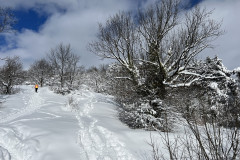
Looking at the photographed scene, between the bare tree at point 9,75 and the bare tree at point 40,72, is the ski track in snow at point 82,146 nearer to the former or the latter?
the bare tree at point 9,75

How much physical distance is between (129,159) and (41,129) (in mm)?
3661

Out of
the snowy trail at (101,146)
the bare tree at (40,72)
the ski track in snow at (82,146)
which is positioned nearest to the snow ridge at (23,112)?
the ski track in snow at (82,146)

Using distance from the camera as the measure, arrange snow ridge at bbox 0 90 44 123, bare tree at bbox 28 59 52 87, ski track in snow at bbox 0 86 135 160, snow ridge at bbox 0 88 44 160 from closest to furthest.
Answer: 1. snow ridge at bbox 0 88 44 160
2. ski track in snow at bbox 0 86 135 160
3. snow ridge at bbox 0 90 44 123
4. bare tree at bbox 28 59 52 87

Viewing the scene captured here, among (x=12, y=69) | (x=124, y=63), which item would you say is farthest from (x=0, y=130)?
(x=12, y=69)

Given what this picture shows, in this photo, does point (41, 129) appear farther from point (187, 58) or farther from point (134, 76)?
point (187, 58)

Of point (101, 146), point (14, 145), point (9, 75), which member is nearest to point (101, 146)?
point (101, 146)

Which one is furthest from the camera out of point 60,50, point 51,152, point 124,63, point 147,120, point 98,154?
point 60,50

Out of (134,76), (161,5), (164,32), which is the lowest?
(134,76)

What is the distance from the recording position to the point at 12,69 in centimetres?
1995

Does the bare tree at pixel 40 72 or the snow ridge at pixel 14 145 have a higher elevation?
the bare tree at pixel 40 72

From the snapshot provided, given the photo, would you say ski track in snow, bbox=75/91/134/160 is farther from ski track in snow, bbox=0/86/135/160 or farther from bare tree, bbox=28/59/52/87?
bare tree, bbox=28/59/52/87

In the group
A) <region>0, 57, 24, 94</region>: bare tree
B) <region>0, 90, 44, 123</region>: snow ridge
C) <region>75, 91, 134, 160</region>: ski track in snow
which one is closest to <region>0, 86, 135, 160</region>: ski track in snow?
<region>75, 91, 134, 160</region>: ski track in snow

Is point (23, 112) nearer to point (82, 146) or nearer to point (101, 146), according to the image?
point (82, 146)

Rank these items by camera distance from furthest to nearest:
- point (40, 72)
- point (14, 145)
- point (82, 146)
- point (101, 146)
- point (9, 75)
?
point (40, 72), point (9, 75), point (101, 146), point (82, 146), point (14, 145)
